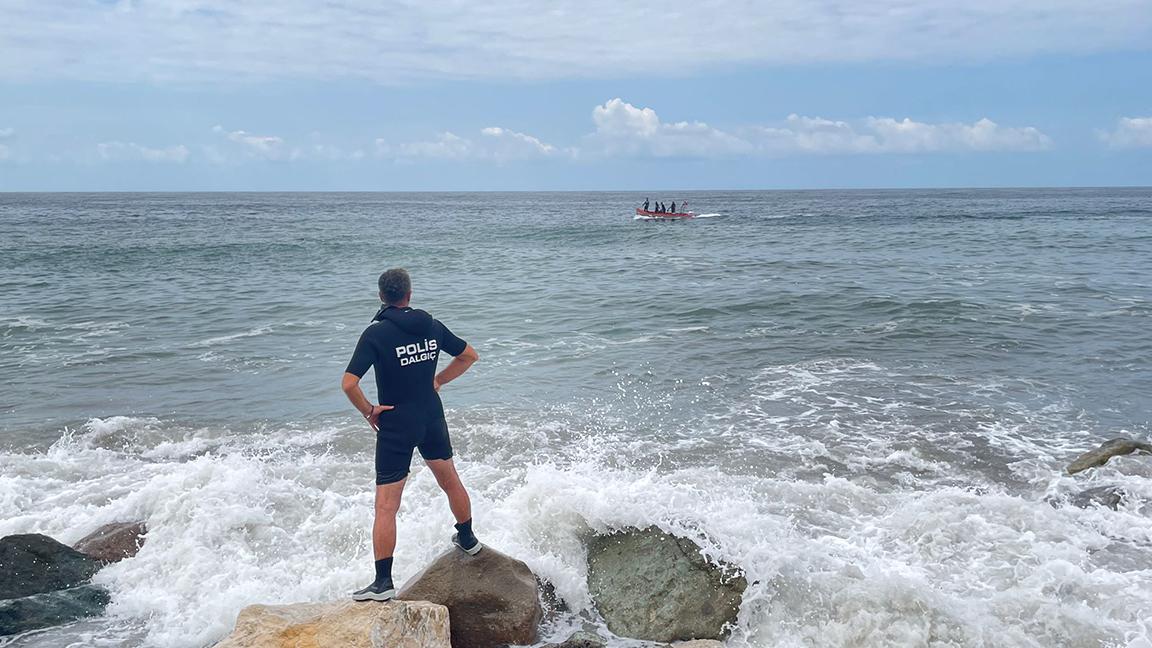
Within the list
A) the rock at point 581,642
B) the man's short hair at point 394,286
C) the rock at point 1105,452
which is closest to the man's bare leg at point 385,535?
the rock at point 581,642

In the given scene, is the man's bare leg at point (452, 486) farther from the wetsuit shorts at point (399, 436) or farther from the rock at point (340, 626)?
the rock at point (340, 626)

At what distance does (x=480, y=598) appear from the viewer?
19.9 ft

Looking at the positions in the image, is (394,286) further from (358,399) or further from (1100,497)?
(1100,497)

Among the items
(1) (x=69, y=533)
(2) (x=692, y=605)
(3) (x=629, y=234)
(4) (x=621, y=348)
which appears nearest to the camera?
(2) (x=692, y=605)

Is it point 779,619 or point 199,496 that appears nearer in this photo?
point 779,619

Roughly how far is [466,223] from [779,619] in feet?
212

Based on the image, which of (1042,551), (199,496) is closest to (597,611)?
(1042,551)

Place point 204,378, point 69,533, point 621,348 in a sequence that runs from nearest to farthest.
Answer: point 69,533, point 204,378, point 621,348

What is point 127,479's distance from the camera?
924 centimetres

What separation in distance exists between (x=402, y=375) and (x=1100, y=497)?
7.45m

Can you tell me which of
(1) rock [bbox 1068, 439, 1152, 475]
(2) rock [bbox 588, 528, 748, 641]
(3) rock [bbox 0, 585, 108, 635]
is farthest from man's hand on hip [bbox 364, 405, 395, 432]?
(1) rock [bbox 1068, 439, 1152, 475]

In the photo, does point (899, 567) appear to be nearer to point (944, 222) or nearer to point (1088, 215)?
point (944, 222)

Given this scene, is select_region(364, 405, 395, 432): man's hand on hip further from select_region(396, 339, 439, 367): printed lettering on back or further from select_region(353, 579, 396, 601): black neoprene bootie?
select_region(353, 579, 396, 601): black neoprene bootie

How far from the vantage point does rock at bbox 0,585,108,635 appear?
6.25 metres
